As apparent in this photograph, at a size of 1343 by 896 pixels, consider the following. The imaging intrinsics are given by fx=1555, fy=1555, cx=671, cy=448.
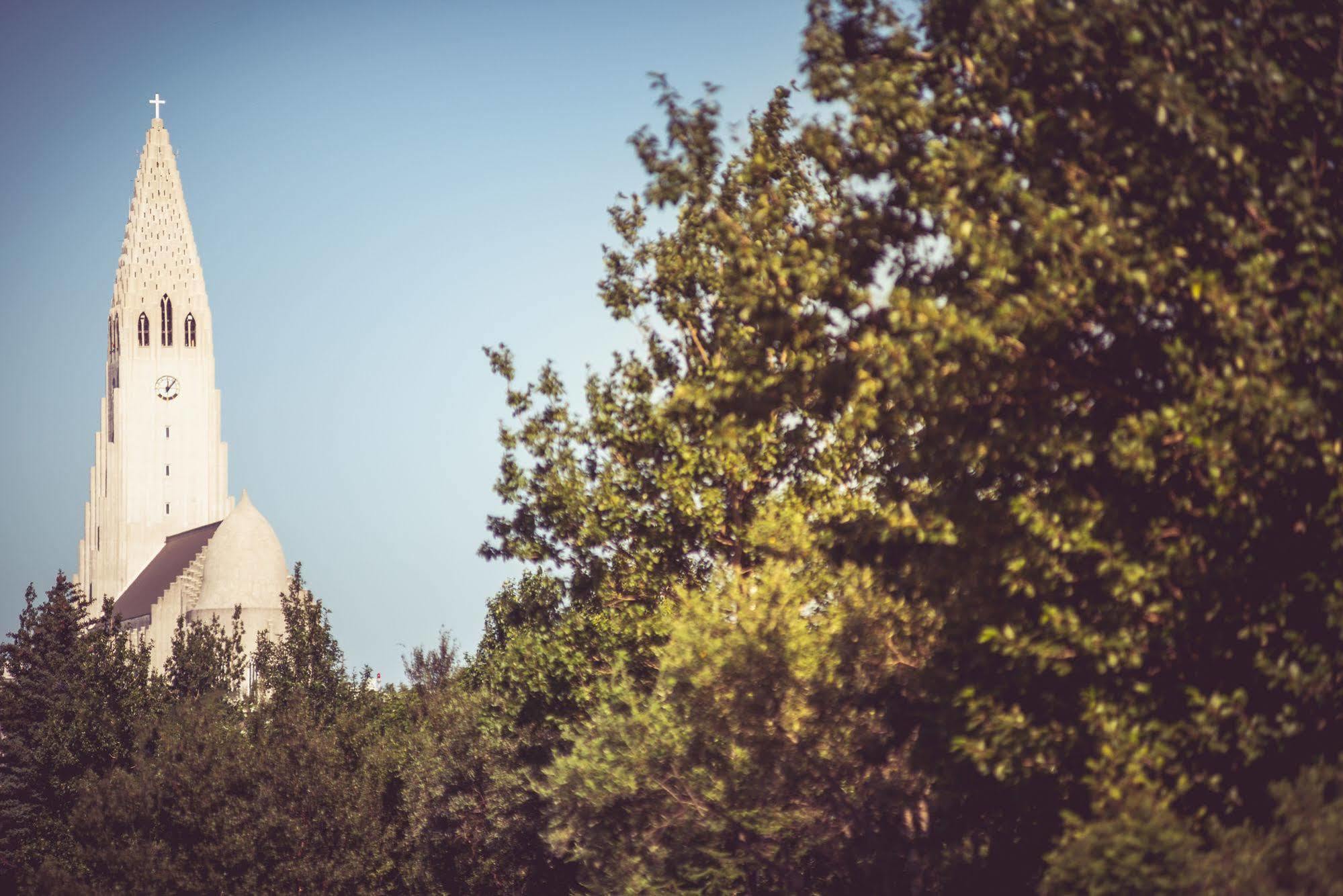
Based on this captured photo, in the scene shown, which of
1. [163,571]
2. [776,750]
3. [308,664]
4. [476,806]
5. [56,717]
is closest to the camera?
[776,750]

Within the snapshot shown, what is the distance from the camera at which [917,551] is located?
54.7ft

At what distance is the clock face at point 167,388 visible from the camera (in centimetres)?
19525

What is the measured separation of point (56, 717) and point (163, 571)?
11039 cm

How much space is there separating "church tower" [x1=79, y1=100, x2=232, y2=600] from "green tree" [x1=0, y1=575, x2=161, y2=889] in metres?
107

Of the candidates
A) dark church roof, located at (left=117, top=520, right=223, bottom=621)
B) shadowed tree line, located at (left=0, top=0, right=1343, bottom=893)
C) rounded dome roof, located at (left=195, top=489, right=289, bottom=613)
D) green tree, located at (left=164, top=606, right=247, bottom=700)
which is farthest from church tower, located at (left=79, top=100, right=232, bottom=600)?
shadowed tree line, located at (left=0, top=0, right=1343, bottom=893)

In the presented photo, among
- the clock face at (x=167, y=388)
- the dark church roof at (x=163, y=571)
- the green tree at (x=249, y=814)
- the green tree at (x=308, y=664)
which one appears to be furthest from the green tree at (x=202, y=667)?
the clock face at (x=167, y=388)

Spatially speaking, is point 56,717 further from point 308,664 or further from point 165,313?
point 165,313

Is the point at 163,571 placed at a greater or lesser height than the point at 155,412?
lesser

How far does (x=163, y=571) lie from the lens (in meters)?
183

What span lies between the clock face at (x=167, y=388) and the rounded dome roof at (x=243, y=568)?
40.3 meters

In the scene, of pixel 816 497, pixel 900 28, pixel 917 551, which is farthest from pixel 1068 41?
pixel 816 497

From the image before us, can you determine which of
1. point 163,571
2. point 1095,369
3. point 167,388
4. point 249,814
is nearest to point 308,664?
point 249,814

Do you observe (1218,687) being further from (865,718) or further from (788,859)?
(788,859)

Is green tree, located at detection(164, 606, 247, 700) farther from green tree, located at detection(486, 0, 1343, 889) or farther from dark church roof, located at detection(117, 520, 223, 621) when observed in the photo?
green tree, located at detection(486, 0, 1343, 889)
